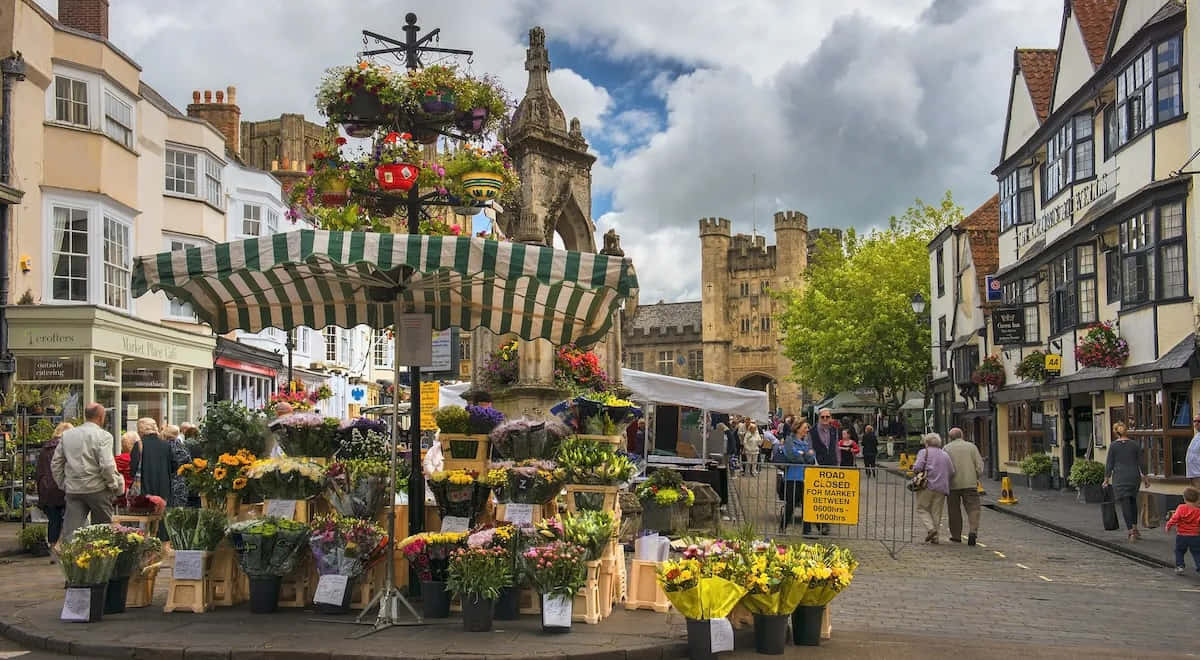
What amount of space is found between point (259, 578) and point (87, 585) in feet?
4.37

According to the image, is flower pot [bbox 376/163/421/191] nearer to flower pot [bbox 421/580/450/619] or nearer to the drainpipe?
flower pot [bbox 421/580/450/619]

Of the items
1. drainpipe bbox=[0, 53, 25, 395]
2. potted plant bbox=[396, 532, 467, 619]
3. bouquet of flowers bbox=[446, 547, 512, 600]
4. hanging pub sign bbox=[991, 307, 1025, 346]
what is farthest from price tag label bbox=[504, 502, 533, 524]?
hanging pub sign bbox=[991, 307, 1025, 346]

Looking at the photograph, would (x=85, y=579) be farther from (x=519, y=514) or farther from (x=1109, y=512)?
(x=1109, y=512)

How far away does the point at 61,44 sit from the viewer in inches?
838

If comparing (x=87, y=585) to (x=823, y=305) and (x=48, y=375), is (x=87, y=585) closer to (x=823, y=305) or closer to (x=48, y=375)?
(x=48, y=375)

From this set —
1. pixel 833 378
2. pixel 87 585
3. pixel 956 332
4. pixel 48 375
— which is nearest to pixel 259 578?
pixel 87 585

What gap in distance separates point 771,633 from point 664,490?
4.32m

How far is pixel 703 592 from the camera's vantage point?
8242 mm

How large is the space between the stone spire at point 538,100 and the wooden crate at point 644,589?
277 inches

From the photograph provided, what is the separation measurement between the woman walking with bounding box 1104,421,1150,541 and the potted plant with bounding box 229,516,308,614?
1232cm

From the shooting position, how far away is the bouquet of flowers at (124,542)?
30.6 ft

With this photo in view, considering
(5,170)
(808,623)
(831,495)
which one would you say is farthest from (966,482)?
(5,170)

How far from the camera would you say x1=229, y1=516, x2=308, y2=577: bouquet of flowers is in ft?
30.8

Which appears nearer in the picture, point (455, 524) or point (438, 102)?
point (455, 524)
